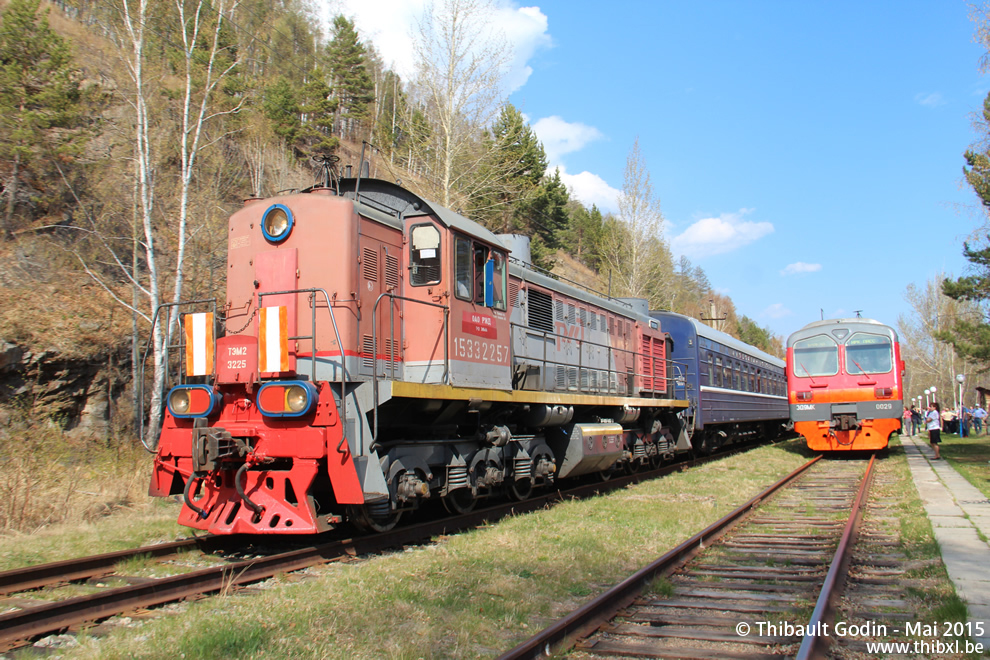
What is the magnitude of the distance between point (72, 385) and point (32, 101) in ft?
27.1

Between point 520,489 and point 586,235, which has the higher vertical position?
point 586,235

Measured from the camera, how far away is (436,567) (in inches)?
242

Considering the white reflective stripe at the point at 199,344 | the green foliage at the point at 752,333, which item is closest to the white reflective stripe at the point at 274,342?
the white reflective stripe at the point at 199,344

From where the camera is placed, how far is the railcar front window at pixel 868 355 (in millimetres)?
17203

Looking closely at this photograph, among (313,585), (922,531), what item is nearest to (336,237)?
(313,585)

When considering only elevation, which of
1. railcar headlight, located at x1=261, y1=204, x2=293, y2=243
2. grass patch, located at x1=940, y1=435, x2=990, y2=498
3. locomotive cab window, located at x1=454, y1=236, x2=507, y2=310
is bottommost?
grass patch, located at x1=940, y1=435, x2=990, y2=498

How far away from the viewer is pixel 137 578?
19.4 ft

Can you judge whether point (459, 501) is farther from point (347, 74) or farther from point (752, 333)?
point (752, 333)

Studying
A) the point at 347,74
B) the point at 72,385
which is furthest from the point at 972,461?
the point at 347,74

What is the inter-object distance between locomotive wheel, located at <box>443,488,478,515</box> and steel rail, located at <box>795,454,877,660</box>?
428 cm

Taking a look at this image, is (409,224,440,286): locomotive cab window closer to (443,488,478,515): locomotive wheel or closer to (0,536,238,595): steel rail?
(443,488,478,515): locomotive wheel

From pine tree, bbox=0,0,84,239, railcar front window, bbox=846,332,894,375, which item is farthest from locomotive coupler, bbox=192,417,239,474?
railcar front window, bbox=846,332,894,375

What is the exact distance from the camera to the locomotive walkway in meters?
5.21

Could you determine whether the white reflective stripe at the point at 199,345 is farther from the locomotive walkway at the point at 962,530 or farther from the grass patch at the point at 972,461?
the grass patch at the point at 972,461
